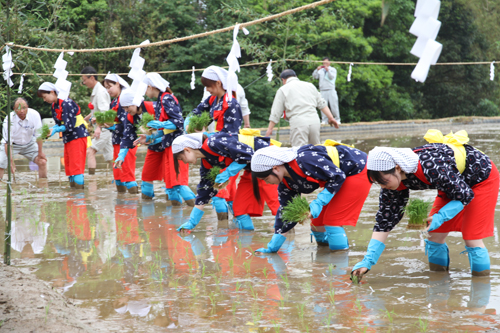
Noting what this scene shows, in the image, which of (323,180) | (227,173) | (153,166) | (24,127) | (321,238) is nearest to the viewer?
(323,180)

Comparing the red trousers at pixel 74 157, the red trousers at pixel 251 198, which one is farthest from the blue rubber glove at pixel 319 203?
the red trousers at pixel 74 157

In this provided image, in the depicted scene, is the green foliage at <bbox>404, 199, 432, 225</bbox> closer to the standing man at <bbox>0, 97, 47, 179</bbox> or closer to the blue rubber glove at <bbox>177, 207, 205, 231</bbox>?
the blue rubber glove at <bbox>177, 207, 205, 231</bbox>

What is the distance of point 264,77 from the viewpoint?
21922 mm

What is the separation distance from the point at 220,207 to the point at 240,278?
243cm

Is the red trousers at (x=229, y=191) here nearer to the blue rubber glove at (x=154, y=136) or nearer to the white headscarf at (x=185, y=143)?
the white headscarf at (x=185, y=143)

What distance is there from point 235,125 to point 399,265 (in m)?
2.74

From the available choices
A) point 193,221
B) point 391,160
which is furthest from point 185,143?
point 391,160

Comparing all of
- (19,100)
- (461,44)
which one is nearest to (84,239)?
(19,100)

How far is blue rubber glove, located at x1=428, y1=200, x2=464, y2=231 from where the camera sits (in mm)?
4016

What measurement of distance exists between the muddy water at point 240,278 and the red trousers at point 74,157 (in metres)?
2.43

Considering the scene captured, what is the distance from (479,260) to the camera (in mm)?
4363

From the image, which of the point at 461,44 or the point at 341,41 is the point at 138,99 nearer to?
the point at 341,41

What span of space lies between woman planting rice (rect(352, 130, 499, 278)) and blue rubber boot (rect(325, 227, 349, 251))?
0.92 meters

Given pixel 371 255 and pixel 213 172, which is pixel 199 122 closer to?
pixel 213 172
